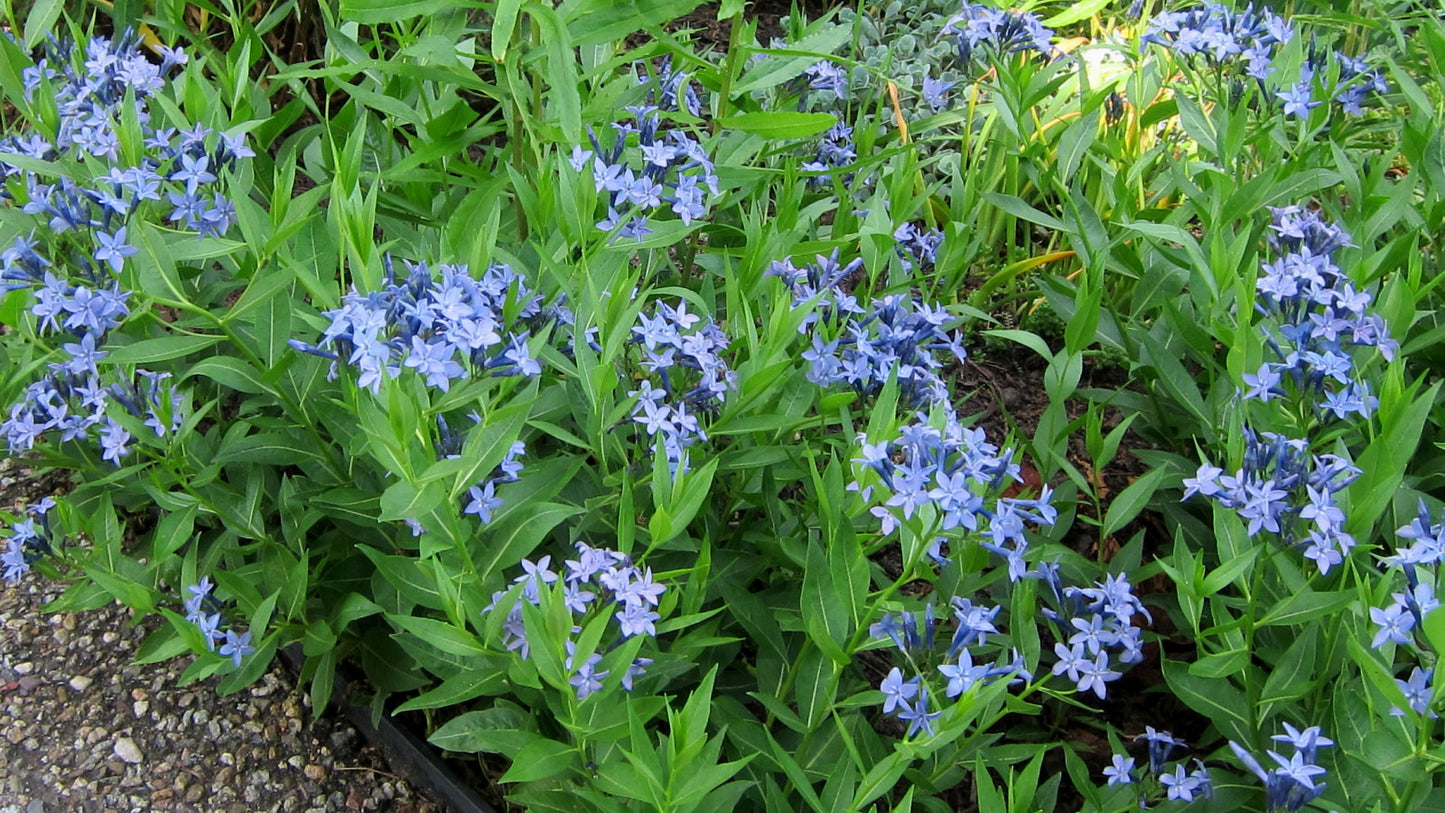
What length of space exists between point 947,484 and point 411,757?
4.25ft

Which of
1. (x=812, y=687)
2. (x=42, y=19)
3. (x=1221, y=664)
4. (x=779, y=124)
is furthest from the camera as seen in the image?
(x=42, y=19)

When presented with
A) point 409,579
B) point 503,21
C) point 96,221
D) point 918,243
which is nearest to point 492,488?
point 409,579

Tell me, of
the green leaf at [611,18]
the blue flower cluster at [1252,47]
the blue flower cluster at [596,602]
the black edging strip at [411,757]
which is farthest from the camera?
the blue flower cluster at [1252,47]

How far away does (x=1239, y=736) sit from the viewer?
1.93 meters

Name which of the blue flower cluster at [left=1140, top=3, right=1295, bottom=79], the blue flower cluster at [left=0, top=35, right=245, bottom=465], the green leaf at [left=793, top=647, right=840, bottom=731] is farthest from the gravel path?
the blue flower cluster at [left=1140, top=3, right=1295, bottom=79]

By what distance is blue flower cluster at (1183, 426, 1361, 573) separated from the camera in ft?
5.74

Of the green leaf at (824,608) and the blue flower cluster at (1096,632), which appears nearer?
the green leaf at (824,608)

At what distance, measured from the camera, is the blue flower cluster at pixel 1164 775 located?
1854 mm

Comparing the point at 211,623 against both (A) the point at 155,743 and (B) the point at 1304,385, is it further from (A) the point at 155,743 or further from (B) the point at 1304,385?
(B) the point at 1304,385

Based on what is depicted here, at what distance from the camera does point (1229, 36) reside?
2582mm

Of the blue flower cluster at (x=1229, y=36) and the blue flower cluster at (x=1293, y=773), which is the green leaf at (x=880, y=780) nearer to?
the blue flower cluster at (x=1293, y=773)

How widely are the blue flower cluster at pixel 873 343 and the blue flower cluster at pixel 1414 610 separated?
27.1 inches

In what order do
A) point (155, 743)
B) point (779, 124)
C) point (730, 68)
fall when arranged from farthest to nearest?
point (155, 743), point (730, 68), point (779, 124)

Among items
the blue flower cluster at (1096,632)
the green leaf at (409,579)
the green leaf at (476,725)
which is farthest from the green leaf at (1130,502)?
the green leaf at (409,579)
